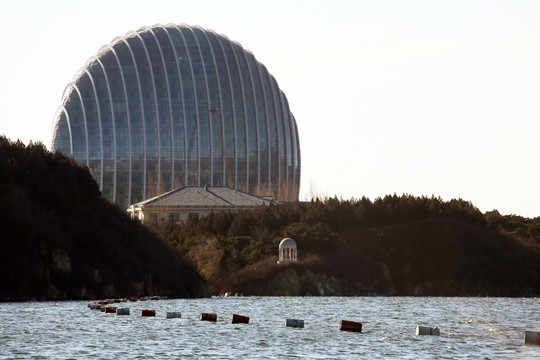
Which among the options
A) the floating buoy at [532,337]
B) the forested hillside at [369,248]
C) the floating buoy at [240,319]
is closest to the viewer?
the floating buoy at [532,337]

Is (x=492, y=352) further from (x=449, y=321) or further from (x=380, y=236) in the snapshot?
(x=380, y=236)

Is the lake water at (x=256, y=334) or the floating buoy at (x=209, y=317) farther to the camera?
the floating buoy at (x=209, y=317)

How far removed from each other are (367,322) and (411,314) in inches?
431

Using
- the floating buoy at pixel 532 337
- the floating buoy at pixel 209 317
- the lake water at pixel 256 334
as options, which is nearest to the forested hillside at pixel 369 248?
the lake water at pixel 256 334

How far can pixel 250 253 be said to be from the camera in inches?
4761

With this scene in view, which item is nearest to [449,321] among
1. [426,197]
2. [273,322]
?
[273,322]

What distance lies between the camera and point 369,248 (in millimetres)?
127000

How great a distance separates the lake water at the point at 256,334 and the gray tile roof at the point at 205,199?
70.1 metres

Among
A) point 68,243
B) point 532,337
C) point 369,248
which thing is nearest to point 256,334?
point 532,337

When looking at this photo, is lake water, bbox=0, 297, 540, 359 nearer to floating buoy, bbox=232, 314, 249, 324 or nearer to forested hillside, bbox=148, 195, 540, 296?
floating buoy, bbox=232, 314, 249, 324

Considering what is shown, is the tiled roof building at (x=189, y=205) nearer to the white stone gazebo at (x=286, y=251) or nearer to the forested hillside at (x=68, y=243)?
the white stone gazebo at (x=286, y=251)

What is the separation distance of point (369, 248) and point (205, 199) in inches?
1327

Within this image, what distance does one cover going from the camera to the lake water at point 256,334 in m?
44.6

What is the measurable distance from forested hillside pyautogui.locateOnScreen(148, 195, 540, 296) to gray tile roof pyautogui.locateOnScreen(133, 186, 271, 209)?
13105 mm
